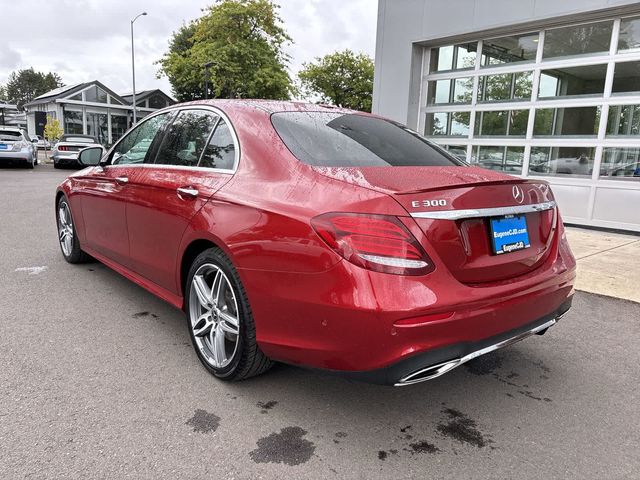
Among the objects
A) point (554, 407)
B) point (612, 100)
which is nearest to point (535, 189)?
point (554, 407)

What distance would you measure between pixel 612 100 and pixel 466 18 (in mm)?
2985

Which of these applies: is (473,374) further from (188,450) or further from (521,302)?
(188,450)

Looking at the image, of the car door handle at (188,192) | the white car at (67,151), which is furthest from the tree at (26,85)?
the car door handle at (188,192)

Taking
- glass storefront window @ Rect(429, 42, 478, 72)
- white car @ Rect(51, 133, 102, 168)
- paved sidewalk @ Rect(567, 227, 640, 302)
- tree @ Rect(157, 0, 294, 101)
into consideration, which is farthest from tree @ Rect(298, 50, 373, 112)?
paved sidewalk @ Rect(567, 227, 640, 302)

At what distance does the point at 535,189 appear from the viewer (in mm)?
2582

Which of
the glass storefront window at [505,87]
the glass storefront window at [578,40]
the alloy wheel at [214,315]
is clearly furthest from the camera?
the glass storefront window at [505,87]

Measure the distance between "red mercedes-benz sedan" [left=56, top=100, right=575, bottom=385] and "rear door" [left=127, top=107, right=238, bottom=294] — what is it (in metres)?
0.01

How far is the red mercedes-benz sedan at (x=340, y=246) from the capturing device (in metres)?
2.04

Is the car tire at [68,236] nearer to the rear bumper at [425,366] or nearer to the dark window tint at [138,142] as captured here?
the dark window tint at [138,142]

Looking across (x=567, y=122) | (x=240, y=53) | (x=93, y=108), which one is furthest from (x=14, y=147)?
(x=93, y=108)

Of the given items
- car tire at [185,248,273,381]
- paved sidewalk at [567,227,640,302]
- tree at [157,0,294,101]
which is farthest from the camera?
tree at [157,0,294,101]

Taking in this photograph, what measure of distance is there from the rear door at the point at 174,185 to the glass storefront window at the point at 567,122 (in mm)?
7272

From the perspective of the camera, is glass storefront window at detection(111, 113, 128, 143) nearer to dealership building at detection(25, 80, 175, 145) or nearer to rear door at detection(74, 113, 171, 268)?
dealership building at detection(25, 80, 175, 145)

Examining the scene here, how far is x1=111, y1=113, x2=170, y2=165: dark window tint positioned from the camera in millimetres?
3764
